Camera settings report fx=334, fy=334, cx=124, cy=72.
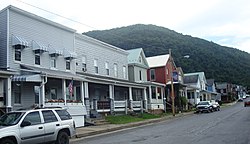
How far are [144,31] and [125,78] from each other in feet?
98.3

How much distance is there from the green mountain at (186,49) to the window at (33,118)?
138 ft

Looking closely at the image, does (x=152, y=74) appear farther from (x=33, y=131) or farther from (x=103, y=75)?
(x=33, y=131)

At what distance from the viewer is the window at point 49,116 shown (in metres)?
13.9

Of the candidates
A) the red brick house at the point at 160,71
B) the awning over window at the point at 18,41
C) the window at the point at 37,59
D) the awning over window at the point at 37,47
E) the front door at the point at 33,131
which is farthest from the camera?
the red brick house at the point at 160,71

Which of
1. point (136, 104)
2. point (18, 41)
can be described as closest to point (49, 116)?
point (18, 41)

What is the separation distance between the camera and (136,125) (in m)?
27.6

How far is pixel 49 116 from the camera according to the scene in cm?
1415

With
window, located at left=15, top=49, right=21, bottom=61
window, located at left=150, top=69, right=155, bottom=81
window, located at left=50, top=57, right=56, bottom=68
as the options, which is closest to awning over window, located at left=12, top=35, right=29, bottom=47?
window, located at left=15, top=49, right=21, bottom=61

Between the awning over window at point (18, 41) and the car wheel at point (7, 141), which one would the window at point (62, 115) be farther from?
the awning over window at point (18, 41)

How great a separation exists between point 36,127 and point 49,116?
1.09 meters

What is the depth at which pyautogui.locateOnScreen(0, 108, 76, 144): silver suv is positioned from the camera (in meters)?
12.2

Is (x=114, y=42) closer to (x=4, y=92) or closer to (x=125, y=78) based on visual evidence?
(x=125, y=78)

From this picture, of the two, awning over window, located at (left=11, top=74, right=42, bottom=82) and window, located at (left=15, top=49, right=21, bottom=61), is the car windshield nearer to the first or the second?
awning over window, located at (left=11, top=74, right=42, bottom=82)

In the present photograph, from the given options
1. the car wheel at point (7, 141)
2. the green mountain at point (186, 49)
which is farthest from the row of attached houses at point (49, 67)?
the green mountain at point (186, 49)
